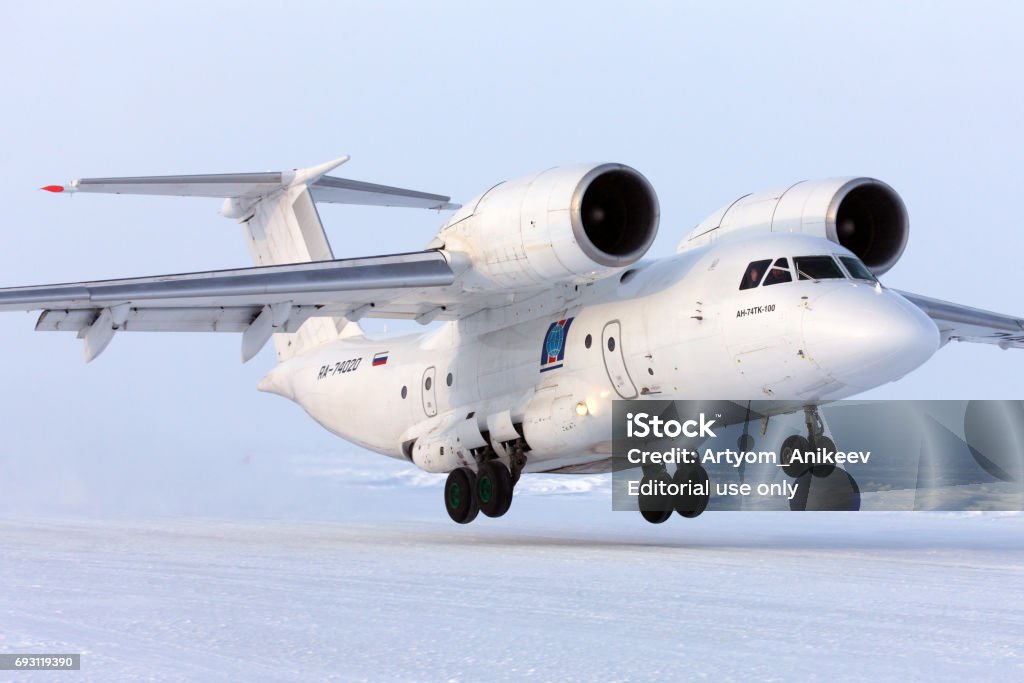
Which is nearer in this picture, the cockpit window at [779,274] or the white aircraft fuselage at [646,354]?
the white aircraft fuselage at [646,354]

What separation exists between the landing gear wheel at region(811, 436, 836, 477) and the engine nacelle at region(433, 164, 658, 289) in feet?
7.52

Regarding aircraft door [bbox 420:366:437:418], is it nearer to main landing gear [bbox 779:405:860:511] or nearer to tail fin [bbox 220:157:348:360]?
tail fin [bbox 220:157:348:360]

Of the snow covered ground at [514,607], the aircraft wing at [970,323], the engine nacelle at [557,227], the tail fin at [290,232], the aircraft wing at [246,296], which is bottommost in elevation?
the snow covered ground at [514,607]

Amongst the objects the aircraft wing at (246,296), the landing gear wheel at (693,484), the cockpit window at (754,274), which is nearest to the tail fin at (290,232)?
the aircraft wing at (246,296)

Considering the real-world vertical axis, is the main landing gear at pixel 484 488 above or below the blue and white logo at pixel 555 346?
below

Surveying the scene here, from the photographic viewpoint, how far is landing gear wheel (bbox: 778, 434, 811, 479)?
35.6 feet

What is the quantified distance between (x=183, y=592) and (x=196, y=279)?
4.63 metres

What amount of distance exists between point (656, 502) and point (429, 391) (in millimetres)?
2854

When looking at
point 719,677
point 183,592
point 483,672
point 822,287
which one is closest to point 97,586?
point 183,592

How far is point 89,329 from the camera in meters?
11.4

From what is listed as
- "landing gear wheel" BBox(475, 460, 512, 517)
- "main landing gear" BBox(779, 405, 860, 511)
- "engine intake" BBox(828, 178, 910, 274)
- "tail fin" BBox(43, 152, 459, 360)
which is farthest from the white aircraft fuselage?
"engine intake" BBox(828, 178, 910, 274)

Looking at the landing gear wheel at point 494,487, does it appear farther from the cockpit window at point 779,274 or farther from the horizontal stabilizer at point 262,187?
the horizontal stabilizer at point 262,187

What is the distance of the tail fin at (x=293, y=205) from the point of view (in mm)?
14914

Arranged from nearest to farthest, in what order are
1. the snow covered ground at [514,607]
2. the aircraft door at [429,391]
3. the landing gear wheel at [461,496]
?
the snow covered ground at [514,607] < the landing gear wheel at [461,496] < the aircraft door at [429,391]
